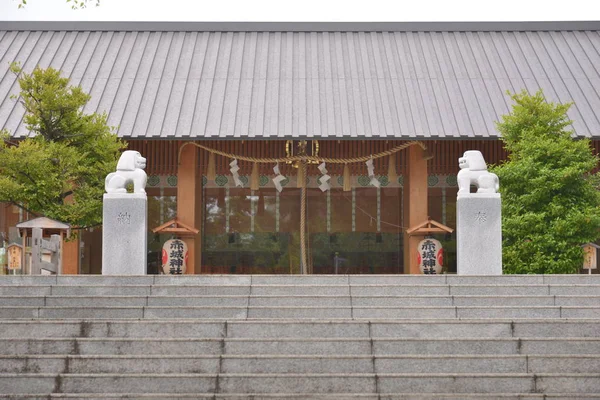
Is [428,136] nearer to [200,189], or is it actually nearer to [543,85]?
[543,85]

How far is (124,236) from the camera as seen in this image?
14.0 metres

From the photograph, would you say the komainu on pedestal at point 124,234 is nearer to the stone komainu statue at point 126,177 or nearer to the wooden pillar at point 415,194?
the stone komainu statue at point 126,177

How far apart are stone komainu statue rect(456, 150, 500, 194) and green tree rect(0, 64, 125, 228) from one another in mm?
7074

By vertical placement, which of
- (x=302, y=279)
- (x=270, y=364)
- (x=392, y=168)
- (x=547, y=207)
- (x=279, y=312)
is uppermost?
(x=392, y=168)

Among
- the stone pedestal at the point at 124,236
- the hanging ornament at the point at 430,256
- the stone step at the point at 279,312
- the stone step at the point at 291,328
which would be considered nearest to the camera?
the stone step at the point at 291,328

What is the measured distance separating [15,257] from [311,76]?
9.00 meters

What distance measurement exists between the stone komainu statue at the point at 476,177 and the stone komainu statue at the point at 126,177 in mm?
4825

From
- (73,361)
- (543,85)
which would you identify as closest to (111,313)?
(73,361)

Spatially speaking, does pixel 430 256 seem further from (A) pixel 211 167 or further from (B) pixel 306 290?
(B) pixel 306 290

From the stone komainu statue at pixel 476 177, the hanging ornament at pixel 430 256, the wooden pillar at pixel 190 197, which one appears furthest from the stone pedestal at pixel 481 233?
the wooden pillar at pixel 190 197

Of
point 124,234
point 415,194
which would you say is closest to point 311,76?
point 415,194

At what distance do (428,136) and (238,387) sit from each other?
37.9ft

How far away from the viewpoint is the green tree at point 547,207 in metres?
17.2

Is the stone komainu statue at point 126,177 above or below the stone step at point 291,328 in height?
above
